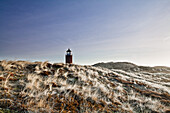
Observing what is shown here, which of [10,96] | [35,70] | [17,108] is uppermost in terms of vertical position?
[35,70]

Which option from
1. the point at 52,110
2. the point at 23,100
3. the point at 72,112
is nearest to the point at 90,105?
the point at 72,112

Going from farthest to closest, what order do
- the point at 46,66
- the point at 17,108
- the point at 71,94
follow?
the point at 46,66 < the point at 71,94 < the point at 17,108

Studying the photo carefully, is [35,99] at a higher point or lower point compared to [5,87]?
lower

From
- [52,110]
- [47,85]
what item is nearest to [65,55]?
[47,85]

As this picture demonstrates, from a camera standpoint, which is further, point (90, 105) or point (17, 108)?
point (90, 105)

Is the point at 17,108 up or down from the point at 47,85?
down

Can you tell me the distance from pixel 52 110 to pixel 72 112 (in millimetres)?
536

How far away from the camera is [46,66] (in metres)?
6.17

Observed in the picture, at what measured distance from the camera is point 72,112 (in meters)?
2.99

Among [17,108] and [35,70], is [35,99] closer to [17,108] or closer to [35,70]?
[17,108]

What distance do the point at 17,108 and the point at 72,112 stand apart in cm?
134

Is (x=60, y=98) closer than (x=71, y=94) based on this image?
Yes

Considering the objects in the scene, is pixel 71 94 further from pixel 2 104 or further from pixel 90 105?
pixel 2 104

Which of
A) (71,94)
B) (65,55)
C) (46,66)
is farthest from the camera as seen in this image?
(65,55)
